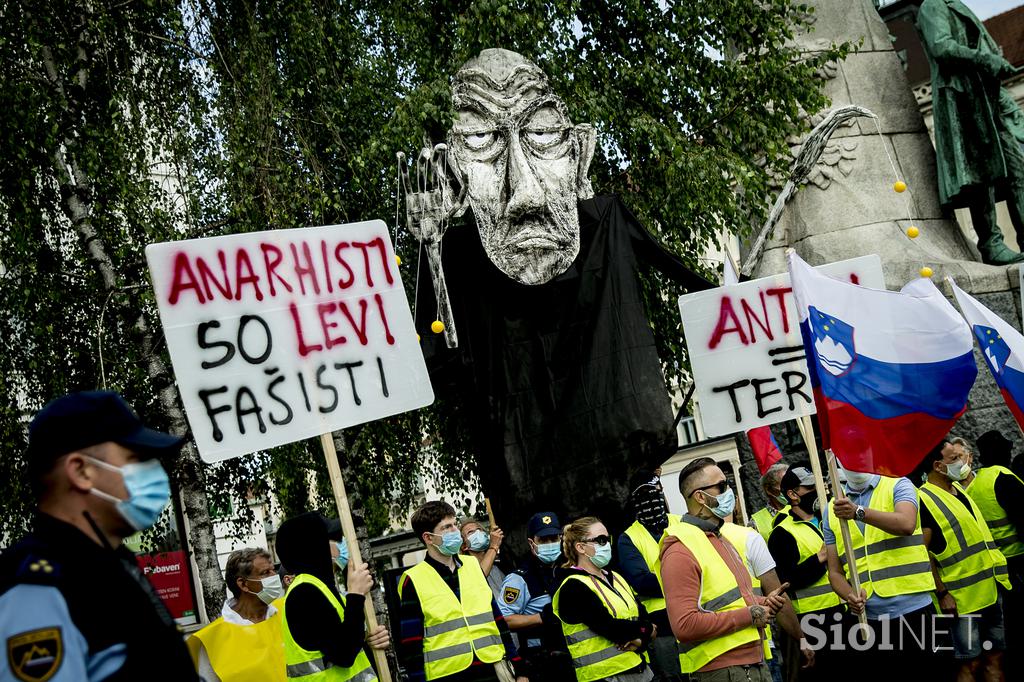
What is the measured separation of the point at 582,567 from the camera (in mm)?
6574

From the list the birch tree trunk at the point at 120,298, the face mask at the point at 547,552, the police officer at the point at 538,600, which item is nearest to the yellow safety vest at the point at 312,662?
the police officer at the point at 538,600

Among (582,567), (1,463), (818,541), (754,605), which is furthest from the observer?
(1,463)

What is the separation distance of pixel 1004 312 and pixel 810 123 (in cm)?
276

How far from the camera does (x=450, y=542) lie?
675cm

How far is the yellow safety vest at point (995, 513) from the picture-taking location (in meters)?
8.22

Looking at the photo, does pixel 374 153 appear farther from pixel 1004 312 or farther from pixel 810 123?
pixel 1004 312

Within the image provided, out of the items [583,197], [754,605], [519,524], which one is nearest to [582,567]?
[754,605]

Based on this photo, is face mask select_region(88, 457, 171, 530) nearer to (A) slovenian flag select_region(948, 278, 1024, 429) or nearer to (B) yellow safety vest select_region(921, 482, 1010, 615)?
(A) slovenian flag select_region(948, 278, 1024, 429)

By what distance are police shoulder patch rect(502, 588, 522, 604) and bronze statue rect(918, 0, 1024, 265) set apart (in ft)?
22.7

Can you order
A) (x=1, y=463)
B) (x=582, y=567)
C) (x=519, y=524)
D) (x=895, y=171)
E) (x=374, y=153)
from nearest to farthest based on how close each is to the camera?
1. (x=582, y=567)
2. (x=519, y=524)
3. (x=374, y=153)
4. (x=1, y=463)
5. (x=895, y=171)

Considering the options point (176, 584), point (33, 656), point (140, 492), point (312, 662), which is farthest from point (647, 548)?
point (176, 584)

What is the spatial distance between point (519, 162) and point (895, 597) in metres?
3.97

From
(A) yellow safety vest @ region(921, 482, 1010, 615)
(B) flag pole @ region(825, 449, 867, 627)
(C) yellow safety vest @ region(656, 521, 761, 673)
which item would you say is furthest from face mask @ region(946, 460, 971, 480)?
(C) yellow safety vest @ region(656, 521, 761, 673)

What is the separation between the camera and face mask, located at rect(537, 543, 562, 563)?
7.93 metres
